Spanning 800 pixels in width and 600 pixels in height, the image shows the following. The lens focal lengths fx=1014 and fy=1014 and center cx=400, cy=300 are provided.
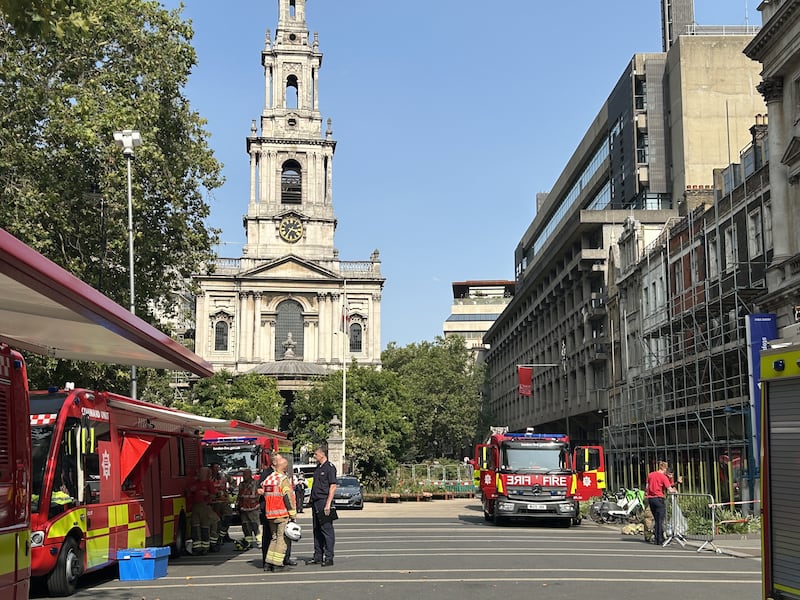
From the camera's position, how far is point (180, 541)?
62.7 ft

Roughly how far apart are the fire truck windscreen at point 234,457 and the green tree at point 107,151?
18.1 feet

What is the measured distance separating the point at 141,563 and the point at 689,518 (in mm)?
13399

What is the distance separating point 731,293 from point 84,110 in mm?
Result: 19551

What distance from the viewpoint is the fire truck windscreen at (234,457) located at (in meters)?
26.9

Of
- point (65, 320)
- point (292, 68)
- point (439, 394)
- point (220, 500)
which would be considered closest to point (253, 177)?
point (292, 68)

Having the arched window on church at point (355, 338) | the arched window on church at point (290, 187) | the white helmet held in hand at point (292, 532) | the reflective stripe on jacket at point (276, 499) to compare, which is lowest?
the white helmet held in hand at point (292, 532)

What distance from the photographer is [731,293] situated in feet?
101

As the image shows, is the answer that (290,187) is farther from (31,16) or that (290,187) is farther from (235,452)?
(31,16)

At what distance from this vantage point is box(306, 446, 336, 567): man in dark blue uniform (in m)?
16.1

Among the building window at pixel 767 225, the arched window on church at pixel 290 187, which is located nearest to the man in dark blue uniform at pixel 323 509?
the building window at pixel 767 225

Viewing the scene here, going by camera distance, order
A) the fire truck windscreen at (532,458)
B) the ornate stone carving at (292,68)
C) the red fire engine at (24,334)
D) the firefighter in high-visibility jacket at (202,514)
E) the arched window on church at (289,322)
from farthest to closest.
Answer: the ornate stone carving at (292,68) → the arched window on church at (289,322) → the fire truck windscreen at (532,458) → the firefighter in high-visibility jacket at (202,514) → the red fire engine at (24,334)

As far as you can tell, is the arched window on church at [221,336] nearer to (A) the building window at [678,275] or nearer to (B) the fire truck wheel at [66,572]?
(A) the building window at [678,275]

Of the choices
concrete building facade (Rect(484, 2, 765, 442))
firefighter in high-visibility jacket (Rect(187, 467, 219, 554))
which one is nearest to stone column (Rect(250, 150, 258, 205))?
concrete building facade (Rect(484, 2, 765, 442))

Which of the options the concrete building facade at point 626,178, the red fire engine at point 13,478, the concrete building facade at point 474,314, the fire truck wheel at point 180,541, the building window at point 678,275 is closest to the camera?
the red fire engine at point 13,478
